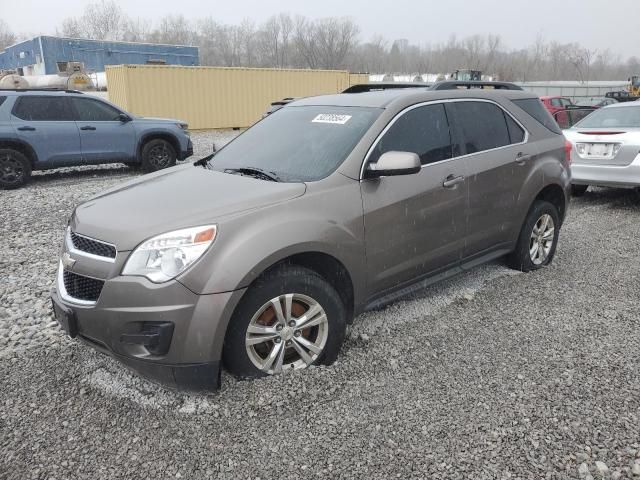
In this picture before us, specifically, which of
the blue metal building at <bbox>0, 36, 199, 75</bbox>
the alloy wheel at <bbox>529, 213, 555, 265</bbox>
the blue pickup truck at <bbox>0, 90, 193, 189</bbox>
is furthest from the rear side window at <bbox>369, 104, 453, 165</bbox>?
the blue metal building at <bbox>0, 36, 199, 75</bbox>

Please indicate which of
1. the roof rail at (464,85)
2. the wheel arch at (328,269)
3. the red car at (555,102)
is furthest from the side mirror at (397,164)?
the red car at (555,102)

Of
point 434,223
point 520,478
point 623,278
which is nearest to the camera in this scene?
point 520,478

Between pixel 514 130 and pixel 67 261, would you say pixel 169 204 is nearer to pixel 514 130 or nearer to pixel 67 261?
pixel 67 261

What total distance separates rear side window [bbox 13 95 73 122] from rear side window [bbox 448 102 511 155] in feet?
28.5

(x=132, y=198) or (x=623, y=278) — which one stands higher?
(x=132, y=198)

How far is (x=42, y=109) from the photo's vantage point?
32.7 ft

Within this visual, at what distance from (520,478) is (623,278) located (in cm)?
327

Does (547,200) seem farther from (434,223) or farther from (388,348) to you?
(388,348)

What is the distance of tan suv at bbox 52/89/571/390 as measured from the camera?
2.68 meters

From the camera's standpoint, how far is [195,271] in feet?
8.66

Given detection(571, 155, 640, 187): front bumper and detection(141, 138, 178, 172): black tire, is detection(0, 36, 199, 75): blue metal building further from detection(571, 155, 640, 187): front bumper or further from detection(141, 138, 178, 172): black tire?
detection(571, 155, 640, 187): front bumper

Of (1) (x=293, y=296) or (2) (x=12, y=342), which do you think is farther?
(2) (x=12, y=342)

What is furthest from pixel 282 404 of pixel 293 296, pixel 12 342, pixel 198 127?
pixel 198 127

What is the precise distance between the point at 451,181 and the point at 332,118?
1.00m
